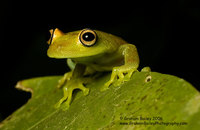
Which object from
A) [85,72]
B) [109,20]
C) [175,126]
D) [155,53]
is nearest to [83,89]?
[85,72]

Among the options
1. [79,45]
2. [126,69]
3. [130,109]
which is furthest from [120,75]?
[130,109]

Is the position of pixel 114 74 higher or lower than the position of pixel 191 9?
lower

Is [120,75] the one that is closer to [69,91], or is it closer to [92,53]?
[92,53]

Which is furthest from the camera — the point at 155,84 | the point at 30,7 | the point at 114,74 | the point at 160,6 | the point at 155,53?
the point at 30,7

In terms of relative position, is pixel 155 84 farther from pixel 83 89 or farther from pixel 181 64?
pixel 181 64

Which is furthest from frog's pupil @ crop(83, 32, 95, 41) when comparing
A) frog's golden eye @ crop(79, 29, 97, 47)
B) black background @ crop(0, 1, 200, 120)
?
black background @ crop(0, 1, 200, 120)

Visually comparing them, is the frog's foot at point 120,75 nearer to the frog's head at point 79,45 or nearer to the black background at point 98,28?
the frog's head at point 79,45
